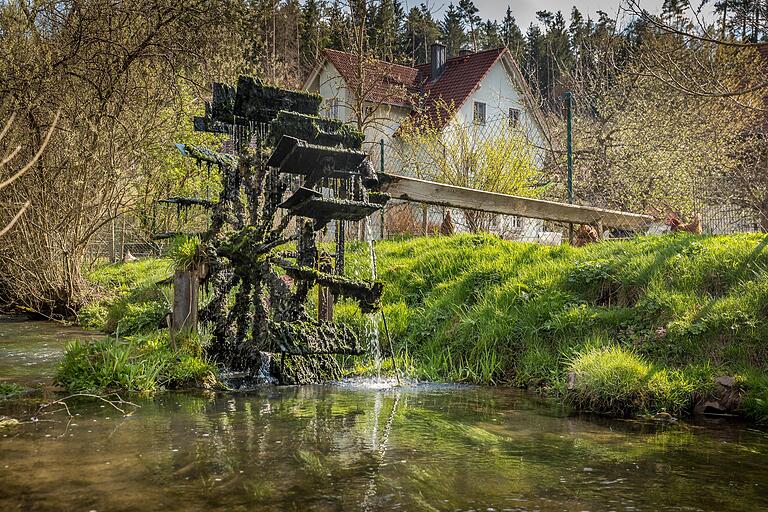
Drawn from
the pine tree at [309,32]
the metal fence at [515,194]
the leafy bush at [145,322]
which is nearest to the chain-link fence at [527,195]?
the metal fence at [515,194]

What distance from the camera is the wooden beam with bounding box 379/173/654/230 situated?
862cm

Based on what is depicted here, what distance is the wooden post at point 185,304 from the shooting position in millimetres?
7008

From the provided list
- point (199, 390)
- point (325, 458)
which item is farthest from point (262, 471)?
point (199, 390)

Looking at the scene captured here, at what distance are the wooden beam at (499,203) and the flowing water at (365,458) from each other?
3.08 m

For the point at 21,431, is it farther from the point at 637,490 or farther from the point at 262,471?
the point at 637,490

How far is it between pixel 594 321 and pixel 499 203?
8.19ft

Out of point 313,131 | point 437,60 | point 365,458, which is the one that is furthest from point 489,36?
point 365,458

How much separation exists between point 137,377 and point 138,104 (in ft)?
21.7

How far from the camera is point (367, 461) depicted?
4238 mm

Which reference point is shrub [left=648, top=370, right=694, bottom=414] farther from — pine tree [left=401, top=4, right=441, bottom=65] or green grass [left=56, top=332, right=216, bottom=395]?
pine tree [left=401, top=4, right=441, bottom=65]

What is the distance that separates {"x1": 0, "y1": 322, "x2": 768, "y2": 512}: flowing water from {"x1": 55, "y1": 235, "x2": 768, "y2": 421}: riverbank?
449 mm

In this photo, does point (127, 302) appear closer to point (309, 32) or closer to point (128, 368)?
point (128, 368)

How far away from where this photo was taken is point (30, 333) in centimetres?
1043

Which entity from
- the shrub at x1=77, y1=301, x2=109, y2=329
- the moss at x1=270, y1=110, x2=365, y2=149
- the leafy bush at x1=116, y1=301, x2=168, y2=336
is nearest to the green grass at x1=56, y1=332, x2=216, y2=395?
the leafy bush at x1=116, y1=301, x2=168, y2=336
